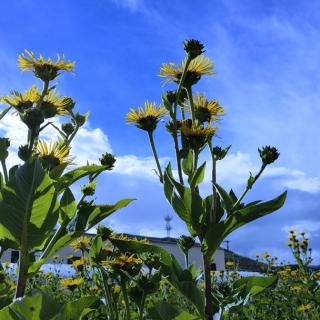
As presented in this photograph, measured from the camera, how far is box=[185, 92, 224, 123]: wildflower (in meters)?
3.01

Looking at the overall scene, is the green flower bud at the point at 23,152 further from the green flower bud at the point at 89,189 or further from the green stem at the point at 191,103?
the green stem at the point at 191,103

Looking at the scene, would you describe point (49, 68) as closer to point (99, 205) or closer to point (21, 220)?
point (99, 205)

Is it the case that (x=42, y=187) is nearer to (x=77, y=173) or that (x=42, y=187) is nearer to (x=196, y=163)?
(x=77, y=173)

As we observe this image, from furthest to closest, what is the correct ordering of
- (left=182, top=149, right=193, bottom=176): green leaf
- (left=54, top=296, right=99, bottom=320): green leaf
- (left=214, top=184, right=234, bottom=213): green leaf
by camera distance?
(left=182, top=149, right=193, bottom=176): green leaf → (left=214, top=184, right=234, bottom=213): green leaf → (left=54, top=296, right=99, bottom=320): green leaf

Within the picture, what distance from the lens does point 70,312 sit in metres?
1.79

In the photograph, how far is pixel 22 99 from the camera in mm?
2754

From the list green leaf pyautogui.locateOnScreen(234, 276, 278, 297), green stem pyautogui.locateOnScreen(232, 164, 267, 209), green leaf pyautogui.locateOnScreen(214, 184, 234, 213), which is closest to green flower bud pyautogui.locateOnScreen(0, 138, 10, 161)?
green leaf pyautogui.locateOnScreen(214, 184, 234, 213)

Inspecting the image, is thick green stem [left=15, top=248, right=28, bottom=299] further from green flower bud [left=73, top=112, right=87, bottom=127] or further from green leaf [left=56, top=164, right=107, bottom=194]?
green flower bud [left=73, top=112, right=87, bottom=127]

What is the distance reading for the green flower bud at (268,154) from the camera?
2.82 metres

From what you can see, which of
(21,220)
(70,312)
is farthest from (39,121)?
(70,312)

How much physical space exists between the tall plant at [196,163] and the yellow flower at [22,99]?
23.5 inches

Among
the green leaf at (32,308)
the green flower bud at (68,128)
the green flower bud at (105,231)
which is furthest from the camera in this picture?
the green flower bud at (68,128)

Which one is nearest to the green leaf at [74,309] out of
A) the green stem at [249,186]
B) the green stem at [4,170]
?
the green stem at [4,170]

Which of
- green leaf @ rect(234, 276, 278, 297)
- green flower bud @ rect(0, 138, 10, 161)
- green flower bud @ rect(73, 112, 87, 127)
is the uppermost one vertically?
green flower bud @ rect(73, 112, 87, 127)
